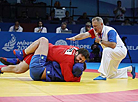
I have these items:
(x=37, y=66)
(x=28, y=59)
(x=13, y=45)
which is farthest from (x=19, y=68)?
(x=13, y=45)

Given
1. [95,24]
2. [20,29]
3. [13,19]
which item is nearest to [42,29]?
[20,29]

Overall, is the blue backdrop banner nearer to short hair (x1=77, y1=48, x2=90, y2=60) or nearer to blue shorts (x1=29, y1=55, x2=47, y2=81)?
blue shorts (x1=29, y1=55, x2=47, y2=81)

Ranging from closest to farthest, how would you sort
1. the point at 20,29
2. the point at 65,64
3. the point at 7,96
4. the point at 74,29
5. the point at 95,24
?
the point at 7,96 → the point at 65,64 → the point at 95,24 → the point at 20,29 → the point at 74,29

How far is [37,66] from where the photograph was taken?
4660 mm

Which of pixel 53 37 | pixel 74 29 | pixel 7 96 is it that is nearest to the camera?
pixel 7 96

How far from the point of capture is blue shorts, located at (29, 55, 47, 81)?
466 centimetres

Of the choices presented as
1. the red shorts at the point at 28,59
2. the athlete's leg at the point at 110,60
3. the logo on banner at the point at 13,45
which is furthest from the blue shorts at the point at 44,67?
the logo on banner at the point at 13,45

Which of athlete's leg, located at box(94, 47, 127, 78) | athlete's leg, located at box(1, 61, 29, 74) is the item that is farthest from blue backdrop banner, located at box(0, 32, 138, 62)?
athlete's leg, located at box(1, 61, 29, 74)

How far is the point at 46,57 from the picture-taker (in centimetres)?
480

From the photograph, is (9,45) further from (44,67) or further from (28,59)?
(44,67)

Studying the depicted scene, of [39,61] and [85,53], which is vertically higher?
[85,53]

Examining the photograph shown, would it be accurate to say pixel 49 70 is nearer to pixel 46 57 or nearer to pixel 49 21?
pixel 46 57

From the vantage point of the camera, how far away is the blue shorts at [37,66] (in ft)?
15.3

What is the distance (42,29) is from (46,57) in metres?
7.77
